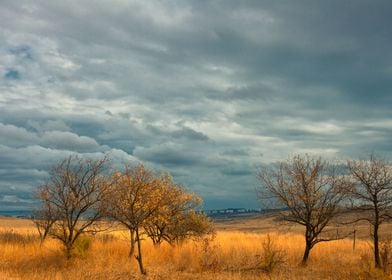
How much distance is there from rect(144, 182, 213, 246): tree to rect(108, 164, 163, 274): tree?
4.13 m

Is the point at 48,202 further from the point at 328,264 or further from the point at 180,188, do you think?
the point at 328,264

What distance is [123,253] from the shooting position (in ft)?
84.3

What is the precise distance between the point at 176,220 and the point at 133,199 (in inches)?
363

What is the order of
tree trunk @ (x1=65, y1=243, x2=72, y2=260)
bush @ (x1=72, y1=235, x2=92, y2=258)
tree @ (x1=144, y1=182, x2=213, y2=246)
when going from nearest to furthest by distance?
1. tree trunk @ (x1=65, y1=243, x2=72, y2=260)
2. bush @ (x1=72, y1=235, x2=92, y2=258)
3. tree @ (x1=144, y1=182, x2=213, y2=246)

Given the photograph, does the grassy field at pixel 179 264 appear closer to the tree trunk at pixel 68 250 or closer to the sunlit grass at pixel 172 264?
the sunlit grass at pixel 172 264

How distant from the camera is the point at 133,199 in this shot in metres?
20.6

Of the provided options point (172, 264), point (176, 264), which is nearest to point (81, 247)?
point (172, 264)

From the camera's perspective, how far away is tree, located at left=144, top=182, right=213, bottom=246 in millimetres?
27625

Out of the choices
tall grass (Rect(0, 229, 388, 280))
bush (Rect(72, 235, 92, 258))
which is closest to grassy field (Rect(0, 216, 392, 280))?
tall grass (Rect(0, 229, 388, 280))

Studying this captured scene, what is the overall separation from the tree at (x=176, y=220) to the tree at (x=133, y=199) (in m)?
4.13

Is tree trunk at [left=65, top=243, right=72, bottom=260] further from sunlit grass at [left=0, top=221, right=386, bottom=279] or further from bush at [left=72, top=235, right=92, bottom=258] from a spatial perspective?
bush at [left=72, top=235, right=92, bottom=258]

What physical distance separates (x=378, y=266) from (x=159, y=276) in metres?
9.63

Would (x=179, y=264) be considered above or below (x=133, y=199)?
below

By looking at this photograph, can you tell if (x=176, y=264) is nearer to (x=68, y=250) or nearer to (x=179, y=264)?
(x=179, y=264)
